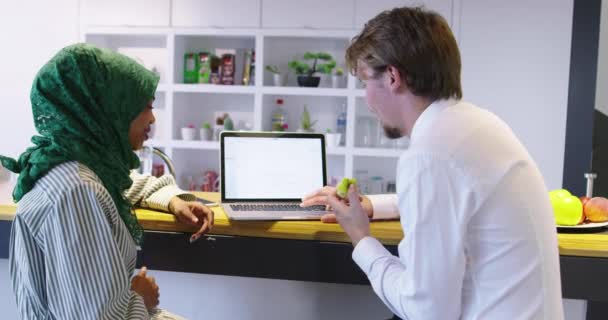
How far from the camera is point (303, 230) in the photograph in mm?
1672

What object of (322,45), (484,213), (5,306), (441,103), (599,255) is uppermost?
(322,45)

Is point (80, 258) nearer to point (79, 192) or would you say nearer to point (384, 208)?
point (79, 192)

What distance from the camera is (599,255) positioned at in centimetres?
154

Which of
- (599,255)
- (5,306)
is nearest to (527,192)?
(599,255)

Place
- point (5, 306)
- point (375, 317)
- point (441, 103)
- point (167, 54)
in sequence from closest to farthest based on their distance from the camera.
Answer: point (441, 103) → point (375, 317) → point (5, 306) → point (167, 54)

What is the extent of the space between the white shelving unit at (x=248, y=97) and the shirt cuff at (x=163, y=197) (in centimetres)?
241

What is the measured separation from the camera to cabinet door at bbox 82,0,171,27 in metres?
4.26

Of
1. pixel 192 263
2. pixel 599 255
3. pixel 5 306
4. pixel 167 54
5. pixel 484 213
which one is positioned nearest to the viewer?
pixel 484 213

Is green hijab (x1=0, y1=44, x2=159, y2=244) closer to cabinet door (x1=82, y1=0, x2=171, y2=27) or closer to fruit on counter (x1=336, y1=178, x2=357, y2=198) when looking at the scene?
fruit on counter (x1=336, y1=178, x2=357, y2=198)

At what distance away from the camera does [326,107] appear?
4.52 metres

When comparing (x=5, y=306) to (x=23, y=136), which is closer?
(x=5, y=306)

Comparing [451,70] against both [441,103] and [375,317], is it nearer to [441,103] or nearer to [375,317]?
[441,103]

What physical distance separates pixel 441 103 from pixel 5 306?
5.43ft

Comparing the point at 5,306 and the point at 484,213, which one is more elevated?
the point at 484,213
